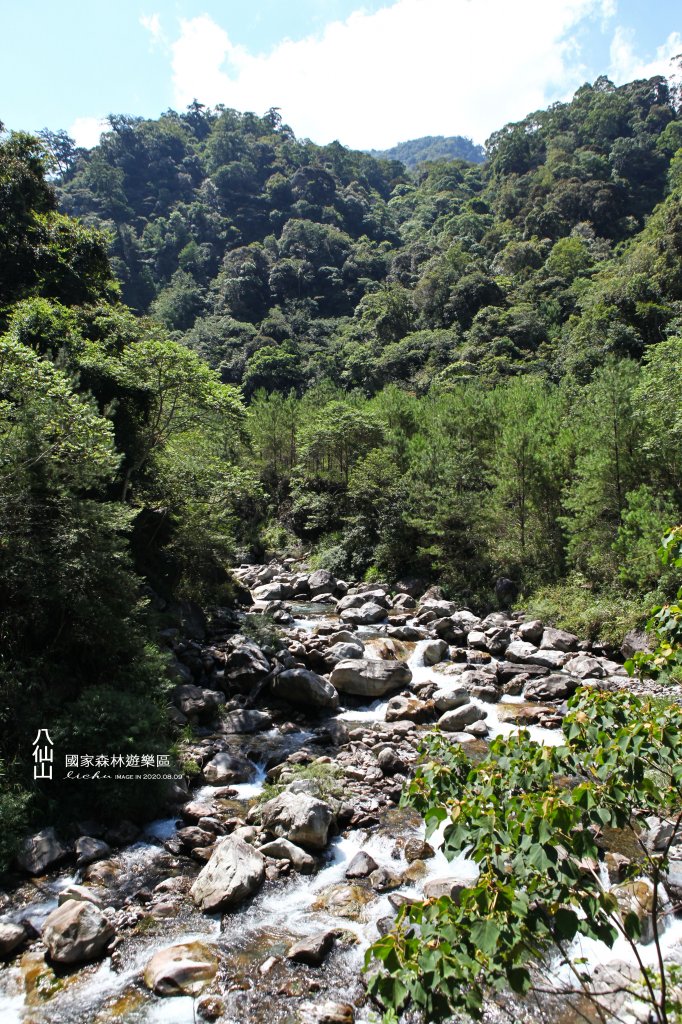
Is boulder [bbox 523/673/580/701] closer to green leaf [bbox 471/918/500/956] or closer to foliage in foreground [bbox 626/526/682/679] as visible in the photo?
foliage in foreground [bbox 626/526/682/679]

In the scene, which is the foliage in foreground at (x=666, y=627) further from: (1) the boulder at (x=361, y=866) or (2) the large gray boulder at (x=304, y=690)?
(2) the large gray boulder at (x=304, y=690)

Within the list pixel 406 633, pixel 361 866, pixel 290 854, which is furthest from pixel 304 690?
pixel 406 633

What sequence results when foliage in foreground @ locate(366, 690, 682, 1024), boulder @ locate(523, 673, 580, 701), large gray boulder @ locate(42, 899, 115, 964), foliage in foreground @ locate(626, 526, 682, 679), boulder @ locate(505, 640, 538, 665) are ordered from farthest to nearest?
boulder @ locate(505, 640, 538, 665) < boulder @ locate(523, 673, 580, 701) < large gray boulder @ locate(42, 899, 115, 964) < foliage in foreground @ locate(626, 526, 682, 679) < foliage in foreground @ locate(366, 690, 682, 1024)

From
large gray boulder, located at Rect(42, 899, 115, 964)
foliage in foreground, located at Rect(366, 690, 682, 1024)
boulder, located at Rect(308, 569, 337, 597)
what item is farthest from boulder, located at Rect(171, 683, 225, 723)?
boulder, located at Rect(308, 569, 337, 597)

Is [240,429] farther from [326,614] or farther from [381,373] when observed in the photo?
[381,373]

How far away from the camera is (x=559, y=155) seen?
87.6 m

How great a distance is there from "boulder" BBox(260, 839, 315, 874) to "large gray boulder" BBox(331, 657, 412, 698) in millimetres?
6566

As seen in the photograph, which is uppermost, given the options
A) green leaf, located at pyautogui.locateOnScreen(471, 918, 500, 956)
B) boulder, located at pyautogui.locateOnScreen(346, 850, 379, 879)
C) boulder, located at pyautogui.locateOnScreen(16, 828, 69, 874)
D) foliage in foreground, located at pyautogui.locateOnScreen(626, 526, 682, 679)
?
foliage in foreground, located at pyautogui.locateOnScreen(626, 526, 682, 679)

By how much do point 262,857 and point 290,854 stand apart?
0.43m

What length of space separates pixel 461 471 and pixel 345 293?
66948 millimetres

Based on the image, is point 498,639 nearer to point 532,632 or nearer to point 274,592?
point 532,632

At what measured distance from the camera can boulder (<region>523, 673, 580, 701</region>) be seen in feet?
50.2

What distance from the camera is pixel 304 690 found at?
14.7 metres

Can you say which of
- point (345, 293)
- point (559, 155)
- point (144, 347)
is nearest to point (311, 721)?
point (144, 347)
